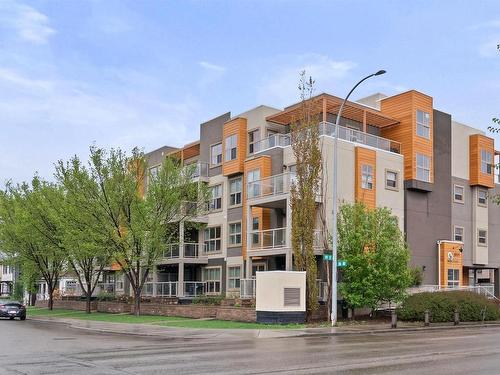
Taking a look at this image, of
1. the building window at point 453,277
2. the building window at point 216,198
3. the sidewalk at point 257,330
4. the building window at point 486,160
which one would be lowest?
the sidewalk at point 257,330

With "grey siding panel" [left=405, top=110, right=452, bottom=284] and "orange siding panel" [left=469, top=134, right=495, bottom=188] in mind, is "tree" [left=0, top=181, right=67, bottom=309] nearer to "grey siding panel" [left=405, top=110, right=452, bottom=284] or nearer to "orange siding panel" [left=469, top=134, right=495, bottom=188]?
"grey siding panel" [left=405, top=110, right=452, bottom=284]

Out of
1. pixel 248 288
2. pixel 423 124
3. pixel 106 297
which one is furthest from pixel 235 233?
pixel 423 124

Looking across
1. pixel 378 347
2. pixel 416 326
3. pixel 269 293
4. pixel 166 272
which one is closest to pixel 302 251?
pixel 269 293

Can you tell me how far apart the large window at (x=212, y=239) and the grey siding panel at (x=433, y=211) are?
A: 13055 millimetres

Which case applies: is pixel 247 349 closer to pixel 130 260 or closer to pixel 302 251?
pixel 302 251

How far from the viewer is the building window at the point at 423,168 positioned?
40.2 m

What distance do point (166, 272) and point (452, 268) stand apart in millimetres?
21623

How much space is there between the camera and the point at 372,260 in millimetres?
30484

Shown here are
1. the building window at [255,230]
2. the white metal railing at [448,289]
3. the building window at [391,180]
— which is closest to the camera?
the white metal railing at [448,289]

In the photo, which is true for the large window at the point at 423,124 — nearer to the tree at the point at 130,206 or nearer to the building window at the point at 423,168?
the building window at the point at 423,168

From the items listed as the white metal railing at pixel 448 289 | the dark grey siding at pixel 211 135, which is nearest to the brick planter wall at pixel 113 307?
the dark grey siding at pixel 211 135

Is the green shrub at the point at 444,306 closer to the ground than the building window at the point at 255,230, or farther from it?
closer to the ground

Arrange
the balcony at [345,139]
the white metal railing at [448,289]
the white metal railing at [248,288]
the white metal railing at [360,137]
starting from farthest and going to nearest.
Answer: the white metal railing at [448,289] → the balcony at [345,139] → the white metal railing at [360,137] → the white metal railing at [248,288]

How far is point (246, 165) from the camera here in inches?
1575
